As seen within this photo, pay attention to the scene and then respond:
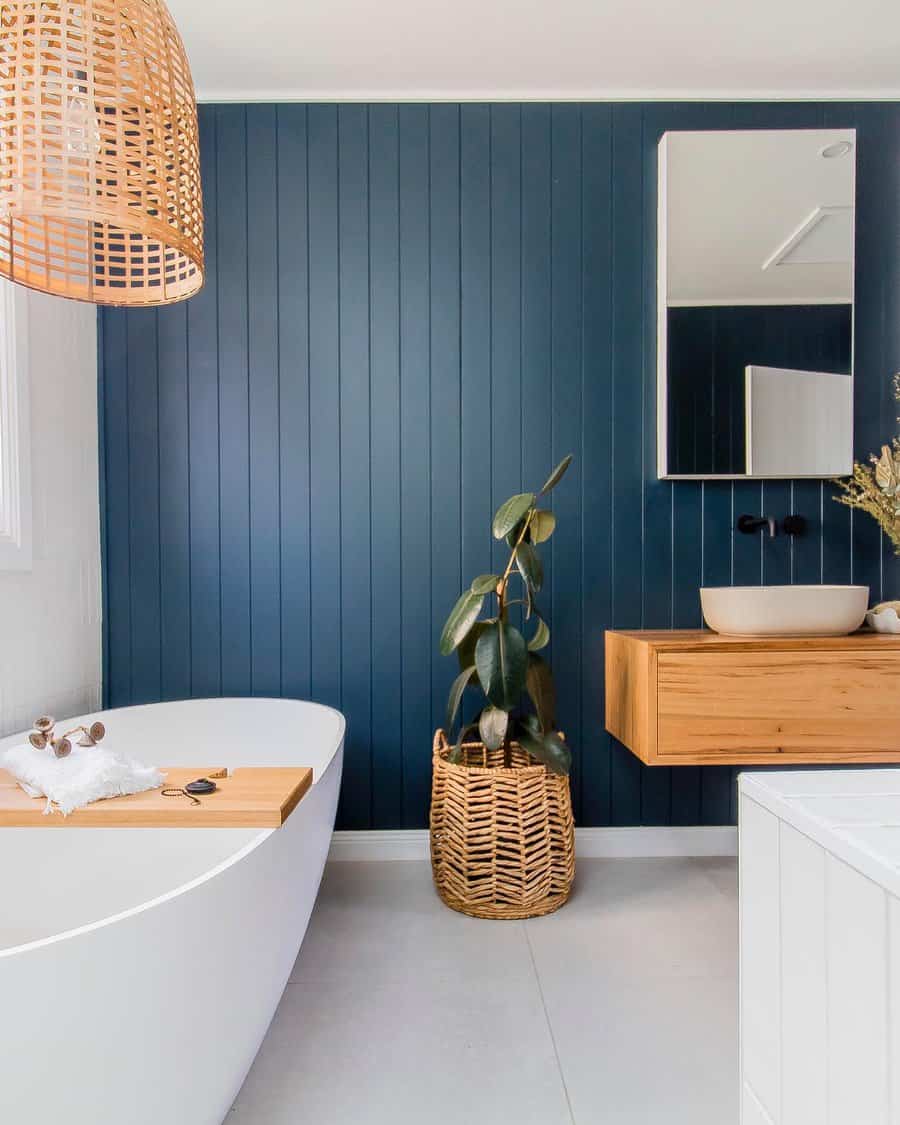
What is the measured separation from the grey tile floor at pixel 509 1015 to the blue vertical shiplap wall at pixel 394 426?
0.49 meters

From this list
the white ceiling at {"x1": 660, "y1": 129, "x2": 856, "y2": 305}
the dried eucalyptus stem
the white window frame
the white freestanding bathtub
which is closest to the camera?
the white freestanding bathtub

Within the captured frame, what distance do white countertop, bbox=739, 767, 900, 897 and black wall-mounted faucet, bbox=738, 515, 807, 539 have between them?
190 centimetres

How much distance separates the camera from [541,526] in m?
2.09

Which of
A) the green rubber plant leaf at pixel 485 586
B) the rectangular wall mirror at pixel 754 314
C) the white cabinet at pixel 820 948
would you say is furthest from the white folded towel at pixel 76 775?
the rectangular wall mirror at pixel 754 314

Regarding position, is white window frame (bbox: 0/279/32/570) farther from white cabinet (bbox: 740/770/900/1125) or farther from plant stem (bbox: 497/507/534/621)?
white cabinet (bbox: 740/770/900/1125)

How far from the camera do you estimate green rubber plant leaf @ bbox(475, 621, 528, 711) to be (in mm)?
2035

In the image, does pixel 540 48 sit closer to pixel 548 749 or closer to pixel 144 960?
pixel 548 749

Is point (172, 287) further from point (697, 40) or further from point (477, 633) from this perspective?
point (697, 40)

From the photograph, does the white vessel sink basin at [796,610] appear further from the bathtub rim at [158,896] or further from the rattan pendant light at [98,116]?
the rattan pendant light at [98,116]

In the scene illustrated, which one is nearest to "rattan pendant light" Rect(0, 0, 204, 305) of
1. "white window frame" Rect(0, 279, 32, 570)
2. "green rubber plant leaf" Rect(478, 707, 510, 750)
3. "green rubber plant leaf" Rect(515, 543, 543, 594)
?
"white window frame" Rect(0, 279, 32, 570)

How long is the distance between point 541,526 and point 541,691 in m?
0.47

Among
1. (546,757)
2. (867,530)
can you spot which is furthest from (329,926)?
(867,530)

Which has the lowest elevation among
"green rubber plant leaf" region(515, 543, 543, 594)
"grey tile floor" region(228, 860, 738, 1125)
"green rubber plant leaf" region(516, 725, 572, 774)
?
"grey tile floor" region(228, 860, 738, 1125)

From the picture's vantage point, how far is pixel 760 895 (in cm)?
66
